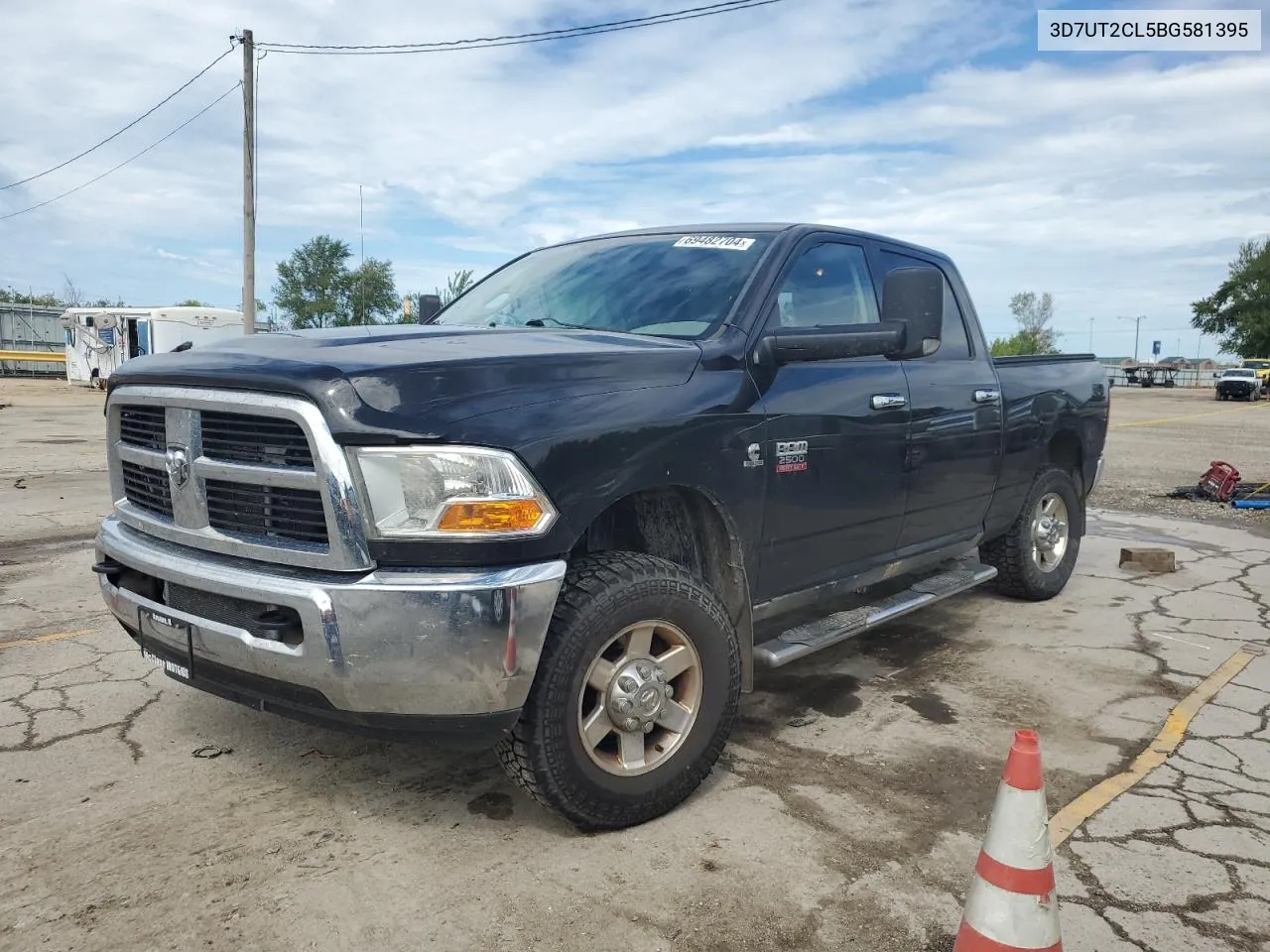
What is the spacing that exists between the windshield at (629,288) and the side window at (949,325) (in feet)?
3.34

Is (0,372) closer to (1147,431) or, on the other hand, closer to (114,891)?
(1147,431)

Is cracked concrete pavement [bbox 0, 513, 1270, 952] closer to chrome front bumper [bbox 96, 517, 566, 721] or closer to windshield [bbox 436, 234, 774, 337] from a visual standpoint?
chrome front bumper [bbox 96, 517, 566, 721]

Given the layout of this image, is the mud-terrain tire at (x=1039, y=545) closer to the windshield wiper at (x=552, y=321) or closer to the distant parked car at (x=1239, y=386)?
the windshield wiper at (x=552, y=321)

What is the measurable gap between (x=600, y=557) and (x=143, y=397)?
152 cm

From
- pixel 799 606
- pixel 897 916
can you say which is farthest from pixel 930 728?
pixel 897 916

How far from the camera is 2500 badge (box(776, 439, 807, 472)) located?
11.1ft

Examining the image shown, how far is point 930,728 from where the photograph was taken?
377 cm

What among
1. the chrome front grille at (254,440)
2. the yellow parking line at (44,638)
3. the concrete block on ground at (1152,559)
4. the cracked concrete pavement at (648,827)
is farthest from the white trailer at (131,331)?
the chrome front grille at (254,440)

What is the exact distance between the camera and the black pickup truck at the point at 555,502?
2.48 metres

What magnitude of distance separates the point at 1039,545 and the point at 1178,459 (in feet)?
33.4

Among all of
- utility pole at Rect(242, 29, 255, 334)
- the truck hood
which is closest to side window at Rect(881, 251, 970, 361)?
the truck hood

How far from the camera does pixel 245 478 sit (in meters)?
2.67

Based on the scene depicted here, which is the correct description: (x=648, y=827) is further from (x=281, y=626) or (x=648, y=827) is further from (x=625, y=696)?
(x=281, y=626)

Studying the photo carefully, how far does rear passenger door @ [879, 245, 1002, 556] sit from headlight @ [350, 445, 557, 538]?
219 cm
